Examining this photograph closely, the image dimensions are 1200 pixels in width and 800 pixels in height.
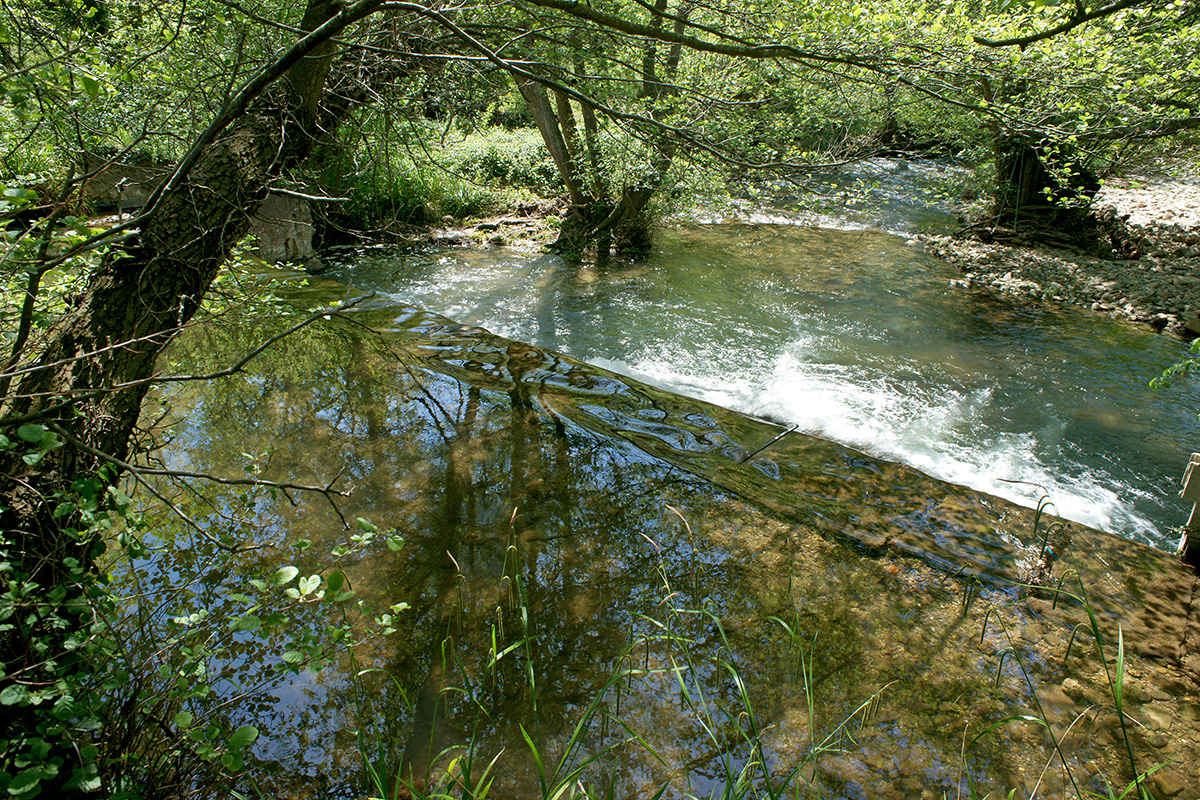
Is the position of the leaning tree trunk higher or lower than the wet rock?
higher

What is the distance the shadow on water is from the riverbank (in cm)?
560

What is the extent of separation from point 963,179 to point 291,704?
15.8 m

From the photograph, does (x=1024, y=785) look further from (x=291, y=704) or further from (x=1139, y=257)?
(x=1139, y=257)

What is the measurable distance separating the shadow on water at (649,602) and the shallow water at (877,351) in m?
0.72

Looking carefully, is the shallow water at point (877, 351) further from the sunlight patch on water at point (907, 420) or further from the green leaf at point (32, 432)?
the green leaf at point (32, 432)

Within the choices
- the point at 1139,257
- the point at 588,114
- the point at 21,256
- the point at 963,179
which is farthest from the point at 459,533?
the point at 963,179

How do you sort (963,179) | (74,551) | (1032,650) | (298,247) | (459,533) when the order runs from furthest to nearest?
1. (963,179)
2. (298,247)
3. (459,533)
4. (1032,650)
5. (74,551)

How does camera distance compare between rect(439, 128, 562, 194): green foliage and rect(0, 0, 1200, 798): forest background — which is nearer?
rect(0, 0, 1200, 798): forest background

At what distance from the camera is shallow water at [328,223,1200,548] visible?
493 centimetres

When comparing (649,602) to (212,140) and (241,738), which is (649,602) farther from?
(212,140)

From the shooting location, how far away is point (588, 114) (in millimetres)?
7535

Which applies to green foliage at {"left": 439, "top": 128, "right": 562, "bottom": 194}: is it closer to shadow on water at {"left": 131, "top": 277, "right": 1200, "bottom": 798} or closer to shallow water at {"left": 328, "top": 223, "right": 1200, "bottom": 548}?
shallow water at {"left": 328, "top": 223, "right": 1200, "bottom": 548}

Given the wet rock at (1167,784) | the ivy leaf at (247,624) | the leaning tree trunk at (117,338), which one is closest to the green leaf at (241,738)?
the ivy leaf at (247,624)

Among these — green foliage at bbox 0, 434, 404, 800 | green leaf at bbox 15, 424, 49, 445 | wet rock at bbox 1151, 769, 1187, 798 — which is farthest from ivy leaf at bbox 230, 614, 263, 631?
wet rock at bbox 1151, 769, 1187, 798
